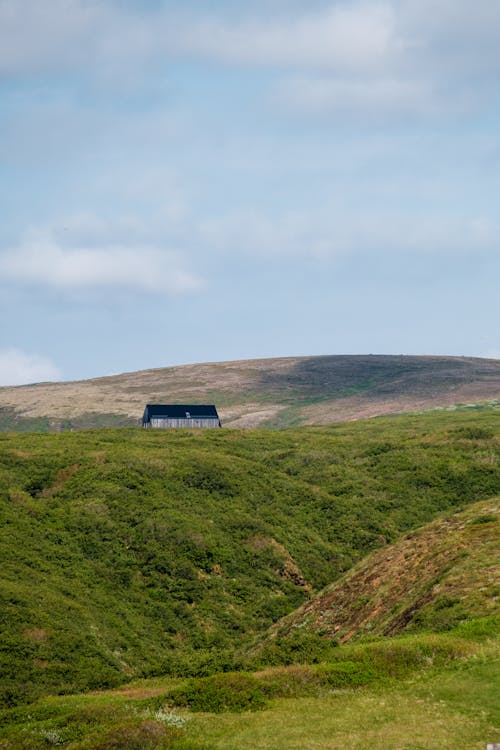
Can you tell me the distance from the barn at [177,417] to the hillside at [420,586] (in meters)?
107

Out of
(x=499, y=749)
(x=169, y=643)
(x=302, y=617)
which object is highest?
(x=499, y=749)

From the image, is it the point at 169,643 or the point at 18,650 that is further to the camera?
the point at 169,643

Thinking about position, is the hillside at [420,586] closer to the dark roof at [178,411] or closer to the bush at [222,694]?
the bush at [222,694]

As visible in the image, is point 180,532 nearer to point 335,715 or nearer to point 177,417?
point 335,715

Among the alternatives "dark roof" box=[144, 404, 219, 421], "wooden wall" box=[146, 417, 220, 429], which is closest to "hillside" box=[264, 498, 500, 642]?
"wooden wall" box=[146, 417, 220, 429]

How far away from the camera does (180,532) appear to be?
230 feet

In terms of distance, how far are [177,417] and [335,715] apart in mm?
133743

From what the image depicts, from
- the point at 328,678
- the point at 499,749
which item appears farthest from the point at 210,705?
the point at 499,749

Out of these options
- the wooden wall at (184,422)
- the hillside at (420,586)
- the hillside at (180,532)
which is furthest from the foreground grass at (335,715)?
the wooden wall at (184,422)

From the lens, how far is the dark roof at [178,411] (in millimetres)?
156875

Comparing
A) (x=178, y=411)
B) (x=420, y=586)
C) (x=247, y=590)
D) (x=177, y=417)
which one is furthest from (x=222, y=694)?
(x=178, y=411)

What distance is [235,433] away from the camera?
122 m

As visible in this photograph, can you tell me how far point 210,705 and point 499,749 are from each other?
11596mm

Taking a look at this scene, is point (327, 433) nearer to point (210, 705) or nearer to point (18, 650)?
point (18, 650)
